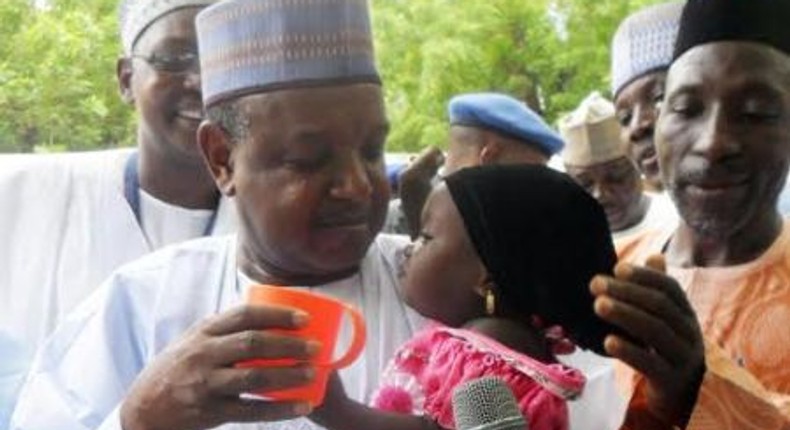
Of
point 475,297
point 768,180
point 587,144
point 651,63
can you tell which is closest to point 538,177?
point 475,297

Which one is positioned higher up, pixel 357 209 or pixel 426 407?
pixel 357 209

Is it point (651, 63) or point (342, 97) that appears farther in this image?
point (651, 63)

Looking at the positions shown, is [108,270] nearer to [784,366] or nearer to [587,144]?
[784,366]

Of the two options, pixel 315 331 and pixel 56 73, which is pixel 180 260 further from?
pixel 56 73

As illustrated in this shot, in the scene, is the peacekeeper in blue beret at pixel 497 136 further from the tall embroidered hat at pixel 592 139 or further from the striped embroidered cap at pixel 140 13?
the striped embroidered cap at pixel 140 13

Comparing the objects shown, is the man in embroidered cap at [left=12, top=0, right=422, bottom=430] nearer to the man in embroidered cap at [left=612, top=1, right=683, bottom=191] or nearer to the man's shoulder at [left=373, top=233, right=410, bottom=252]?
the man's shoulder at [left=373, top=233, right=410, bottom=252]

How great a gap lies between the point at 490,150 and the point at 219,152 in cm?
184

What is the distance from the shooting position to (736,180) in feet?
7.58

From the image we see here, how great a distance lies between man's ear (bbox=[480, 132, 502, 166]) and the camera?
3832mm

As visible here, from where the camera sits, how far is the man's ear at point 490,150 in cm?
383

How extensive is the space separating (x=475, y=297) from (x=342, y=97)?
45cm

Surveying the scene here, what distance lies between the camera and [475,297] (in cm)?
212

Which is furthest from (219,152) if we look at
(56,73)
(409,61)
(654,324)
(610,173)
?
(409,61)

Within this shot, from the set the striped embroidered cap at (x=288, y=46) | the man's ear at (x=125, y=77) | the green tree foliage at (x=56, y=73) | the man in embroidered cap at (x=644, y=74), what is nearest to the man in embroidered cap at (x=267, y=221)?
the striped embroidered cap at (x=288, y=46)
